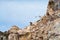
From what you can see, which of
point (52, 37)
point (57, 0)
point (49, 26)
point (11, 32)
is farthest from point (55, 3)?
point (11, 32)

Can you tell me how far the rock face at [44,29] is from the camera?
1889cm

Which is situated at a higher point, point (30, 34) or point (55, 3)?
point (55, 3)

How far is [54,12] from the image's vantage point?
2106 centimetres

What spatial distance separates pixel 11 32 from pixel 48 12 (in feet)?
19.8

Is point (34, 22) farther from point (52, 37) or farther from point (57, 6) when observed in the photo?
point (52, 37)

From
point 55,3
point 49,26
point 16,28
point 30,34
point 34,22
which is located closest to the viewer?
point 49,26

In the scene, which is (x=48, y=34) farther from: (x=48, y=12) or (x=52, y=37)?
(x=48, y=12)

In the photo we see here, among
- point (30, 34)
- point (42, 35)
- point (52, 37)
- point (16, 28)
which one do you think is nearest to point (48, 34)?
point (52, 37)

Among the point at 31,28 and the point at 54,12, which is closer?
the point at 54,12

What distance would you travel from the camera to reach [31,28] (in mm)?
24859

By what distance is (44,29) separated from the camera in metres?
21.3

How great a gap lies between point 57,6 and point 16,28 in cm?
865

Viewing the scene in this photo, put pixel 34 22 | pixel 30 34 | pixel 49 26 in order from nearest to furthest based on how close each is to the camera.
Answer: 1. pixel 49 26
2. pixel 30 34
3. pixel 34 22

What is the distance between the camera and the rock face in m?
18.9
